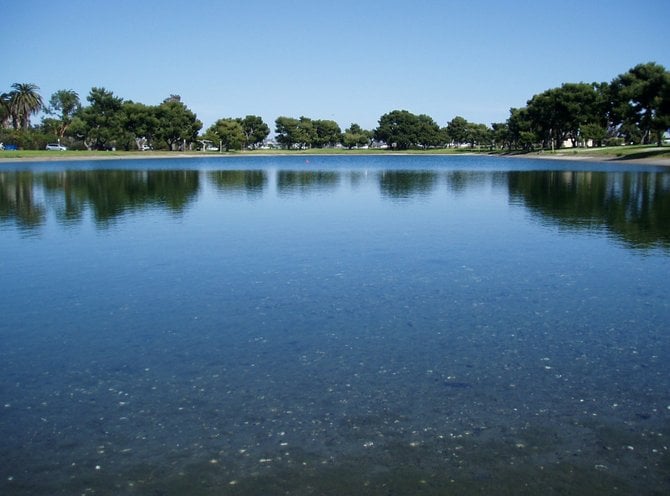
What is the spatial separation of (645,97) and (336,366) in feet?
402

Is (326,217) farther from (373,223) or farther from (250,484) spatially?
(250,484)

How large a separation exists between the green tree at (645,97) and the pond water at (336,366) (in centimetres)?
9348

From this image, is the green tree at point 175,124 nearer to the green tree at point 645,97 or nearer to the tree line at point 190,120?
the tree line at point 190,120

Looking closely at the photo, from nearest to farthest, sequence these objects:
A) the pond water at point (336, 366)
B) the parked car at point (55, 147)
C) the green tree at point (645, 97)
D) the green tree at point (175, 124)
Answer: the pond water at point (336, 366), the green tree at point (645, 97), the parked car at point (55, 147), the green tree at point (175, 124)

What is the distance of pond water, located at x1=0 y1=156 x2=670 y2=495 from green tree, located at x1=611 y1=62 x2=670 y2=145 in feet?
307

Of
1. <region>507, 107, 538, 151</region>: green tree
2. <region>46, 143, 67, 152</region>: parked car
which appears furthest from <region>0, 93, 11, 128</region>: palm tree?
<region>507, 107, 538, 151</region>: green tree

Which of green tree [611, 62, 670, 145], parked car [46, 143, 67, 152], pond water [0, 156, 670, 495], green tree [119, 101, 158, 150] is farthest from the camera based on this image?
green tree [119, 101, 158, 150]

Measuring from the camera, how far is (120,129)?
16262cm

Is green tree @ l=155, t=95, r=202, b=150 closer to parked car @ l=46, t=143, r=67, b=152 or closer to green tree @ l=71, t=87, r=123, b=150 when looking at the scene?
green tree @ l=71, t=87, r=123, b=150

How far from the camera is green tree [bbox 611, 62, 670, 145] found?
104 meters

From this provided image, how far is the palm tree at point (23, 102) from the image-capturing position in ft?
553

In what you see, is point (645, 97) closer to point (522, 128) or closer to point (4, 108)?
point (522, 128)

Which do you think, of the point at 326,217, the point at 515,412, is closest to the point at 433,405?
the point at 515,412

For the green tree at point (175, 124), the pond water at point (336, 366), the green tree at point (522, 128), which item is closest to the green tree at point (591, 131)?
the green tree at point (522, 128)
